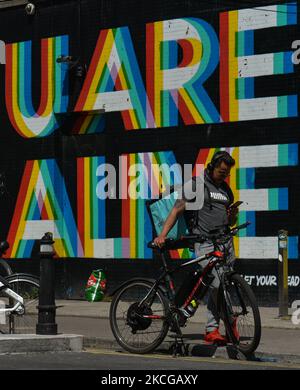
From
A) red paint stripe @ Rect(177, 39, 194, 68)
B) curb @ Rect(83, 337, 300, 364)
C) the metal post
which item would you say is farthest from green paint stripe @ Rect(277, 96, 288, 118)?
curb @ Rect(83, 337, 300, 364)

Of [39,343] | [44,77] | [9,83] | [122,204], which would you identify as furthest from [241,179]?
[39,343]

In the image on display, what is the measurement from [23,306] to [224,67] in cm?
612

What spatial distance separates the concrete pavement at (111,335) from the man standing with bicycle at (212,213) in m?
0.30

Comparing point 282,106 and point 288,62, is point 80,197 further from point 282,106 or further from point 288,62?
point 288,62

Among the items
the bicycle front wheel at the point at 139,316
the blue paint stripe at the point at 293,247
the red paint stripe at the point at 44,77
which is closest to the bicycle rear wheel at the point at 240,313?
the bicycle front wheel at the point at 139,316

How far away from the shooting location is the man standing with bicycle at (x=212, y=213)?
9883mm

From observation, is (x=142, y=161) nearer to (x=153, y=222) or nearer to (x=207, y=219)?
(x=153, y=222)

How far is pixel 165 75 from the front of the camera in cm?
1560

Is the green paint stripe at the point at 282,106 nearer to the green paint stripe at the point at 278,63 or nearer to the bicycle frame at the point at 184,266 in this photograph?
the green paint stripe at the point at 278,63

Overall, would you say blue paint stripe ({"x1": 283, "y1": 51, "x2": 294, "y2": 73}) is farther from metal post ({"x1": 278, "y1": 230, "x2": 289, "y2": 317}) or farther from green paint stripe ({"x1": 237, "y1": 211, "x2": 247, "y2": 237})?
metal post ({"x1": 278, "y1": 230, "x2": 289, "y2": 317})

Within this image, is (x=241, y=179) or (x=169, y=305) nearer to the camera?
(x=169, y=305)

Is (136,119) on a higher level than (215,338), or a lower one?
higher

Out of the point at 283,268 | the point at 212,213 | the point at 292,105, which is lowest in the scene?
the point at 283,268

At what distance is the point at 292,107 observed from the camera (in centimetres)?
1421
